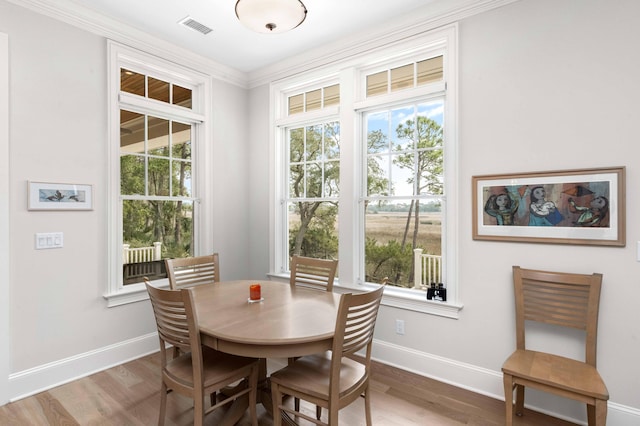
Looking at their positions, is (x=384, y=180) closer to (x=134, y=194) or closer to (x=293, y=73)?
(x=293, y=73)

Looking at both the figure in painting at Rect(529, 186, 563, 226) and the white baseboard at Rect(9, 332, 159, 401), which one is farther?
the white baseboard at Rect(9, 332, 159, 401)

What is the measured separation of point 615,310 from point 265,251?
3281mm

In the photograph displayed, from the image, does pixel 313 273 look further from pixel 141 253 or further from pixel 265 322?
pixel 141 253

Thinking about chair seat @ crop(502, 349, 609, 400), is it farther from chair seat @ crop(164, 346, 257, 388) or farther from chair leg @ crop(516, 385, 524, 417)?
chair seat @ crop(164, 346, 257, 388)

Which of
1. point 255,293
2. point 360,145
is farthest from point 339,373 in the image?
point 360,145

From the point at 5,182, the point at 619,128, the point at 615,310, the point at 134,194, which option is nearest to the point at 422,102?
the point at 619,128

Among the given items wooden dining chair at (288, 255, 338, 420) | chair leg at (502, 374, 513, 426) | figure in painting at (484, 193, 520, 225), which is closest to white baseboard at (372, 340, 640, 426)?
chair leg at (502, 374, 513, 426)

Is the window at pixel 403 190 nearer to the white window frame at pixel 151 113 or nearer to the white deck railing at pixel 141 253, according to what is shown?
the white window frame at pixel 151 113

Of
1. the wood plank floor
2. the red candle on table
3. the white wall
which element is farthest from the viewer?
the red candle on table

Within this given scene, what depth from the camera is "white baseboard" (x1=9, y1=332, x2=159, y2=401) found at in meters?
2.58

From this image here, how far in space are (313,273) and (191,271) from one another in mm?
1096

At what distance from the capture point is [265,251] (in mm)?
4184

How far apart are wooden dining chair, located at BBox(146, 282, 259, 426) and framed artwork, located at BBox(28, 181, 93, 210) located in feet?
5.02

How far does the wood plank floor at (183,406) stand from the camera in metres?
2.29
